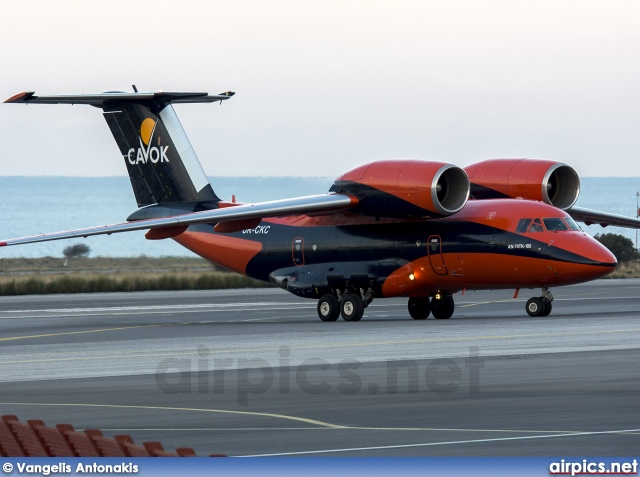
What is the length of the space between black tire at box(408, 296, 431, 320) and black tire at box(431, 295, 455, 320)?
17cm

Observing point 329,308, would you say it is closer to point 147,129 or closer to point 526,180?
point 526,180

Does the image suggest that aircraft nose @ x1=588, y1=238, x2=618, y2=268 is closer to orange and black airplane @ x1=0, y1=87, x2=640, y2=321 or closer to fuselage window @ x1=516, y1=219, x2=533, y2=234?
orange and black airplane @ x1=0, y1=87, x2=640, y2=321

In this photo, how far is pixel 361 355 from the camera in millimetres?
22922

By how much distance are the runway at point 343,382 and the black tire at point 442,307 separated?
2.91 ft

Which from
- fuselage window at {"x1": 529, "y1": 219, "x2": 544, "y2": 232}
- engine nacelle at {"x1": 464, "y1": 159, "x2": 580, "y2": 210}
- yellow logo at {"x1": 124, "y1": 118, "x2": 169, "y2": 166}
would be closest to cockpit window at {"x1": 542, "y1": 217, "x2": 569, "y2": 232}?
fuselage window at {"x1": 529, "y1": 219, "x2": 544, "y2": 232}

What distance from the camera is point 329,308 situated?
34.5 metres

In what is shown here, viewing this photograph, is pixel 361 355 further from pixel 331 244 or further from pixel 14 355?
pixel 331 244

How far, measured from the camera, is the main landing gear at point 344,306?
34156mm

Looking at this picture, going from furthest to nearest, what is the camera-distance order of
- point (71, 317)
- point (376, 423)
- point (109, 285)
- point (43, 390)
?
point (109, 285) → point (71, 317) → point (43, 390) → point (376, 423)

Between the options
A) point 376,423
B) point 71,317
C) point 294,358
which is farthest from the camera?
point 71,317

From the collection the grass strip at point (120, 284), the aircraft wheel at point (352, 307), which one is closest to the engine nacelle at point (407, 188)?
the aircraft wheel at point (352, 307)

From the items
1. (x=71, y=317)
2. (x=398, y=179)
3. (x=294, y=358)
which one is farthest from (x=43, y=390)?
(x=71, y=317)

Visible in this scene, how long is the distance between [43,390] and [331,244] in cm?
1746

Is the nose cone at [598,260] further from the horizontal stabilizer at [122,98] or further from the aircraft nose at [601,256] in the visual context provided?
the horizontal stabilizer at [122,98]
